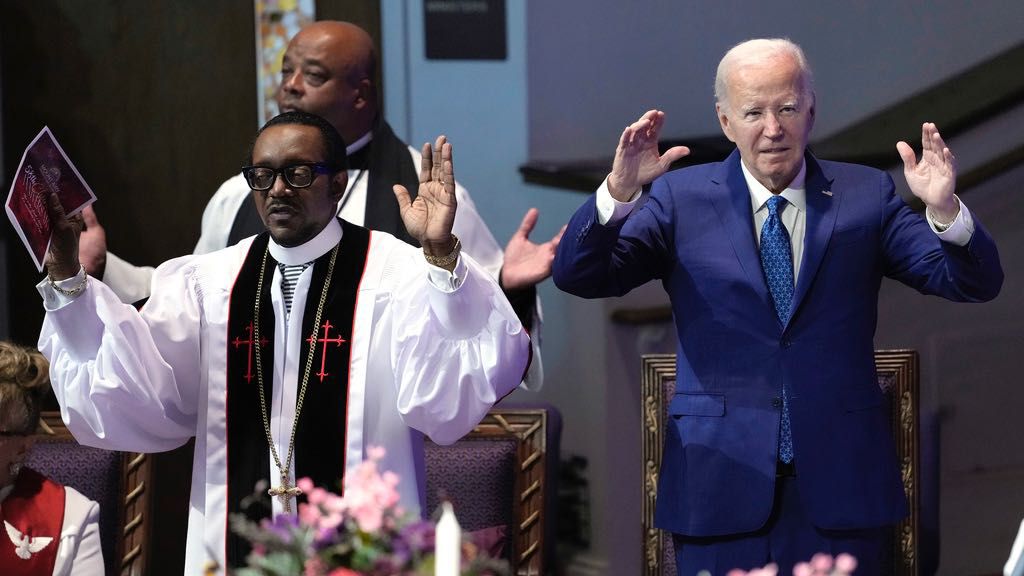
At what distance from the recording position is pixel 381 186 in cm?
438

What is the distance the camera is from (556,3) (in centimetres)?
562

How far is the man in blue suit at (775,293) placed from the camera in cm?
305

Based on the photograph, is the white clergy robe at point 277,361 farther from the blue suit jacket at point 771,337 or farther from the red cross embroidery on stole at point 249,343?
the blue suit jacket at point 771,337

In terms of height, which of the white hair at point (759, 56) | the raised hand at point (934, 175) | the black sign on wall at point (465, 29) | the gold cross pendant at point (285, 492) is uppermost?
the black sign on wall at point (465, 29)

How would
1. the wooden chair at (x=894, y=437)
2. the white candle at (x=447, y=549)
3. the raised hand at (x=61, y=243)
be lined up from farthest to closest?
Answer: the wooden chair at (x=894, y=437) → the raised hand at (x=61, y=243) → the white candle at (x=447, y=549)

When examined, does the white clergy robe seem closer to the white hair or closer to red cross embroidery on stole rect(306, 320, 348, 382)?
red cross embroidery on stole rect(306, 320, 348, 382)

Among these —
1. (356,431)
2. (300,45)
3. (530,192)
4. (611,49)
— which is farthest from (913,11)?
(356,431)

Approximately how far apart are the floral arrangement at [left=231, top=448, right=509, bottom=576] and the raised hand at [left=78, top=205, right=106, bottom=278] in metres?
2.18

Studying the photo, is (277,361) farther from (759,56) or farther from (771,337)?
(759,56)

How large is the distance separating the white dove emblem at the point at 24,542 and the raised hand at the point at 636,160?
1376 millimetres

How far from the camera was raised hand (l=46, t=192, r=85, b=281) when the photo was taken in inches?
114

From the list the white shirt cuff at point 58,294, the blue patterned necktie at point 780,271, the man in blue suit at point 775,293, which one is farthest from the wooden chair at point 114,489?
the blue patterned necktie at point 780,271

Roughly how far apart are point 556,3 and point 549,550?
92.7 inches

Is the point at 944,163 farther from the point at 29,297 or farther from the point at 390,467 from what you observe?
the point at 29,297
